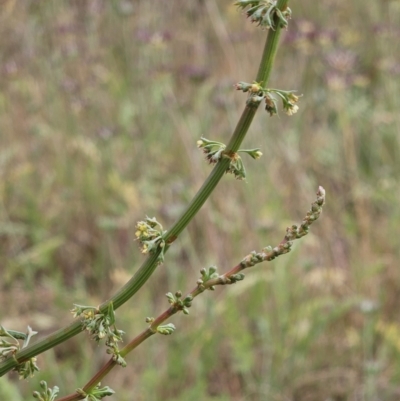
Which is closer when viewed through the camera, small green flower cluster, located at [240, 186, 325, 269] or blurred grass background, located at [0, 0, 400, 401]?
small green flower cluster, located at [240, 186, 325, 269]

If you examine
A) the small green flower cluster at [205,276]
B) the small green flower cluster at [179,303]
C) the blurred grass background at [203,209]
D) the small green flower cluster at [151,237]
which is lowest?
the small green flower cluster at [179,303]

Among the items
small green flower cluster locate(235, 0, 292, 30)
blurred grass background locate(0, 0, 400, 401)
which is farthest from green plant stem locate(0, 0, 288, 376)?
blurred grass background locate(0, 0, 400, 401)

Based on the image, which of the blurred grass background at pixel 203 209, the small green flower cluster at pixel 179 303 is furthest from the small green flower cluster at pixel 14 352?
the blurred grass background at pixel 203 209

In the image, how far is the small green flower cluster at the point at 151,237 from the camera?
48 cm

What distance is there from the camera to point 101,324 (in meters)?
0.47

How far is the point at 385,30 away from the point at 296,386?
1834 mm

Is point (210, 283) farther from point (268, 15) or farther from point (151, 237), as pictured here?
point (268, 15)

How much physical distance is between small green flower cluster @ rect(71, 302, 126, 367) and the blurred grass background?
1095mm

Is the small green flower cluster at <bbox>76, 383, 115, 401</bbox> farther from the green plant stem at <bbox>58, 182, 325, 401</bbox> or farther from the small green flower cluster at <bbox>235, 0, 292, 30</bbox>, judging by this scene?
the small green flower cluster at <bbox>235, 0, 292, 30</bbox>

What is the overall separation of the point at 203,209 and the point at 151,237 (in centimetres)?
202

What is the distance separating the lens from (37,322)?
218 centimetres

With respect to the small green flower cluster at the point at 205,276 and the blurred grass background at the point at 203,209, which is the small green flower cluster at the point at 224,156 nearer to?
the small green flower cluster at the point at 205,276

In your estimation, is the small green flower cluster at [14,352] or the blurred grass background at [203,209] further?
the blurred grass background at [203,209]

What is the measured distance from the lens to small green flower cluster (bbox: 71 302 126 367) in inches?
18.4
